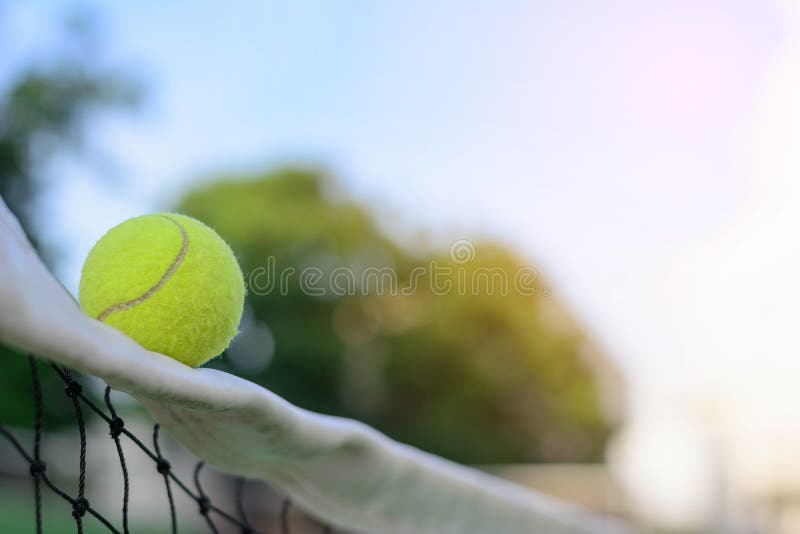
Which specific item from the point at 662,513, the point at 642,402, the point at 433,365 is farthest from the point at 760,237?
the point at 662,513

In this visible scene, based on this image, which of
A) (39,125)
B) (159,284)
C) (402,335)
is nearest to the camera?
(159,284)

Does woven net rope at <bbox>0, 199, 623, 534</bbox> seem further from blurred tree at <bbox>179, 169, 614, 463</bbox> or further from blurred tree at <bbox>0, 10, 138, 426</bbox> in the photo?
blurred tree at <bbox>179, 169, 614, 463</bbox>

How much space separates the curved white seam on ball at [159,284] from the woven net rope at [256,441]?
90 mm

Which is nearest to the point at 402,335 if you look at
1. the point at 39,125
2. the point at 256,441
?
the point at 39,125

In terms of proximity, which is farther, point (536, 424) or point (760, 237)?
point (536, 424)

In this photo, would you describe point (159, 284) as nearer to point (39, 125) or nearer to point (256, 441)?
point (256, 441)

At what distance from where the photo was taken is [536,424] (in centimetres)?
1597

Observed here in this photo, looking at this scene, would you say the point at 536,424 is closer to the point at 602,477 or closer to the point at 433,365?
the point at 433,365

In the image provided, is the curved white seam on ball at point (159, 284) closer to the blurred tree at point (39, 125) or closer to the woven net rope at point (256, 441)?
the woven net rope at point (256, 441)

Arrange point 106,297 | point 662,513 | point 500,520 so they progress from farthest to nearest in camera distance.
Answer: point 662,513
point 500,520
point 106,297

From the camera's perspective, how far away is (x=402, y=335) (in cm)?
1480

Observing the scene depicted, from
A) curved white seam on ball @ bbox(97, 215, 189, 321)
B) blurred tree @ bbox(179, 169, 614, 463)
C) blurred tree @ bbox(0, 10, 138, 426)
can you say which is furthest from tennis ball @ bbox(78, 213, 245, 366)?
blurred tree @ bbox(179, 169, 614, 463)

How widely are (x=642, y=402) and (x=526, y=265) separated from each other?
444 cm

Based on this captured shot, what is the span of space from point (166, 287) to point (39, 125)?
758 centimetres
